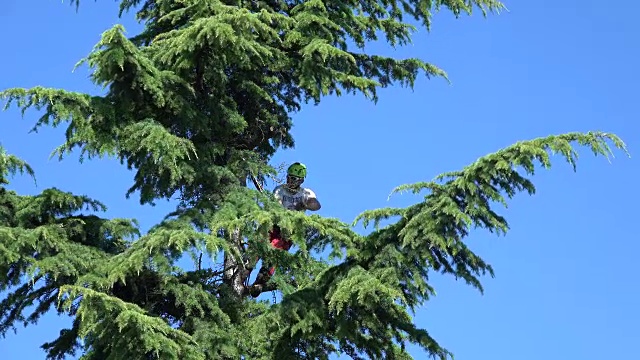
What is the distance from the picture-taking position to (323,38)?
15.6 meters

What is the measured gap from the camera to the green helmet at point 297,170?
1551cm

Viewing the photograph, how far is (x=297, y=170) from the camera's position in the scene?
50.9 ft

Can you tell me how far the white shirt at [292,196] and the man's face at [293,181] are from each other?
0.17ft

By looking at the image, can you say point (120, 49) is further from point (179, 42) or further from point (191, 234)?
point (191, 234)

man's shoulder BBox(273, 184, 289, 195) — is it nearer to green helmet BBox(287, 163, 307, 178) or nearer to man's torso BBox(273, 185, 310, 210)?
man's torso BBox(273, 185, 310, 210)

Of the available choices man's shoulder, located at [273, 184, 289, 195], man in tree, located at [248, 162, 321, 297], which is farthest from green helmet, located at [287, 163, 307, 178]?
man's shoulder, located at [273, 184, 289, 195]

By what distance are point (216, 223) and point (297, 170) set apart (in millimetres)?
2548

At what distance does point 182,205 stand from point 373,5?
172 inches

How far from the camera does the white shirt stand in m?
15.5

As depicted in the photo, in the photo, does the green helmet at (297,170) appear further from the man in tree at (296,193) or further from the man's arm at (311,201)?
the man's arm at (311,201)

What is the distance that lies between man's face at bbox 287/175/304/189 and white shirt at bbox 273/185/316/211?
5 cm

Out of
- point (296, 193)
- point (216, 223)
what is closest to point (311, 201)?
point (296, 193)

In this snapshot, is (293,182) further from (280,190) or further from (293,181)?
(280,190)

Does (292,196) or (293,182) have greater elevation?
(293,182)
